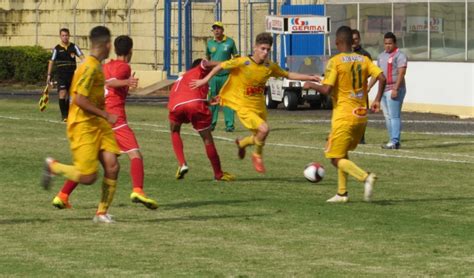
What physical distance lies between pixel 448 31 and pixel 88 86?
24.6 m

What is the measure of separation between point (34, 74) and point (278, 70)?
36803 millimetres

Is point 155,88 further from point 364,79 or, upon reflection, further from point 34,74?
point 364,79

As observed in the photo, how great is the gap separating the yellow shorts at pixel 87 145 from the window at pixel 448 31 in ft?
77.7

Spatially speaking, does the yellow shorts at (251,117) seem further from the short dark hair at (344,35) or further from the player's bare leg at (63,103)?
the player's bare leg at (63,103)

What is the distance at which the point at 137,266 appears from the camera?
416 inches

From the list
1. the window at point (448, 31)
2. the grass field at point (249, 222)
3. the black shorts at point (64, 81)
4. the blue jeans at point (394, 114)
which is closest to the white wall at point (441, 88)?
the window at point (448, 31)

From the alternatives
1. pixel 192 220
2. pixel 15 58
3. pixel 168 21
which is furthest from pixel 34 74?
pixel 192 220

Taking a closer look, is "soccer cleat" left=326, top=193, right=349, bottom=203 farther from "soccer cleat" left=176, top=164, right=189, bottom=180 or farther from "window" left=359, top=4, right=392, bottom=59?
"window" left=359, top=4, right=392, bottom=59

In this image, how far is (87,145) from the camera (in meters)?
13.0

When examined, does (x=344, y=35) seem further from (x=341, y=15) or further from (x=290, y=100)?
(x=341, y=15)

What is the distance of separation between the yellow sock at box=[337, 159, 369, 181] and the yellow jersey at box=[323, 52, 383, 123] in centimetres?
48

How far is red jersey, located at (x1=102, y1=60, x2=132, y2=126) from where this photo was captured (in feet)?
49.1

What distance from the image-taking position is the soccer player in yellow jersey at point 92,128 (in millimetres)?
12914

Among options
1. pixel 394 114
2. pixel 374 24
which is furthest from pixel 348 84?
pixel 374 24
